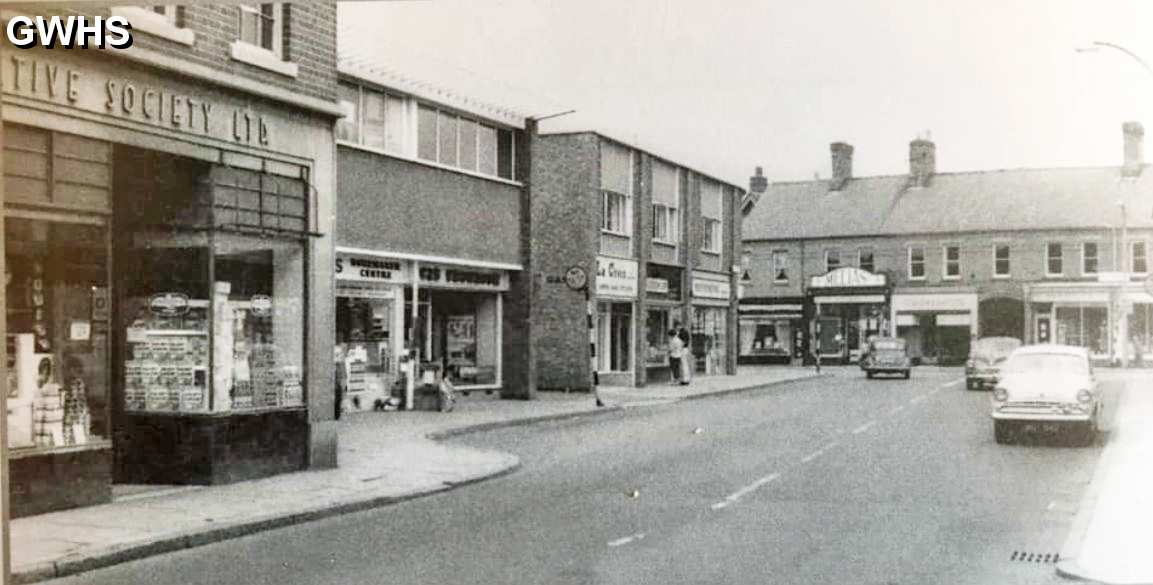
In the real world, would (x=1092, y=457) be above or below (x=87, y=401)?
below

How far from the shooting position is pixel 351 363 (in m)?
21.6

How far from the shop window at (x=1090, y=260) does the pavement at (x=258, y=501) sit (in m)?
6.57

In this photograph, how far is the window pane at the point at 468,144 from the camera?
79.7 ft

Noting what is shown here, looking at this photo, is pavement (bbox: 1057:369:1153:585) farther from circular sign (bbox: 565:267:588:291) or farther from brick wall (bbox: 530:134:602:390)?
brick wall (bbox: 530:134:602:390)

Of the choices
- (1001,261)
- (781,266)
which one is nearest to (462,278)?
(781,266)

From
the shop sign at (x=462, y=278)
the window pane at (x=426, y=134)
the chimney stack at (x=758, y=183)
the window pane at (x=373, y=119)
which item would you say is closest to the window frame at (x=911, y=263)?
the chimney stack at (x=758, y=183)

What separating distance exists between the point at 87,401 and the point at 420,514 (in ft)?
10.2

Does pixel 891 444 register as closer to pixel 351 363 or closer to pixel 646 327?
pixel 351 363

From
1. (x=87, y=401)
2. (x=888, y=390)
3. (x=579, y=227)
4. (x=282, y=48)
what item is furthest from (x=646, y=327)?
(x=87, y=401)

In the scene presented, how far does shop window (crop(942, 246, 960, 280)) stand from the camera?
35.7 feet

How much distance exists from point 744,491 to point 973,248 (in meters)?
3.48

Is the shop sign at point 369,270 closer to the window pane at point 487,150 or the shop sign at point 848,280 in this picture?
the window pane at point 487,150

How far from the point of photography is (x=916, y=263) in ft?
41.1

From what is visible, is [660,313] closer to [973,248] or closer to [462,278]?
[462,278]
